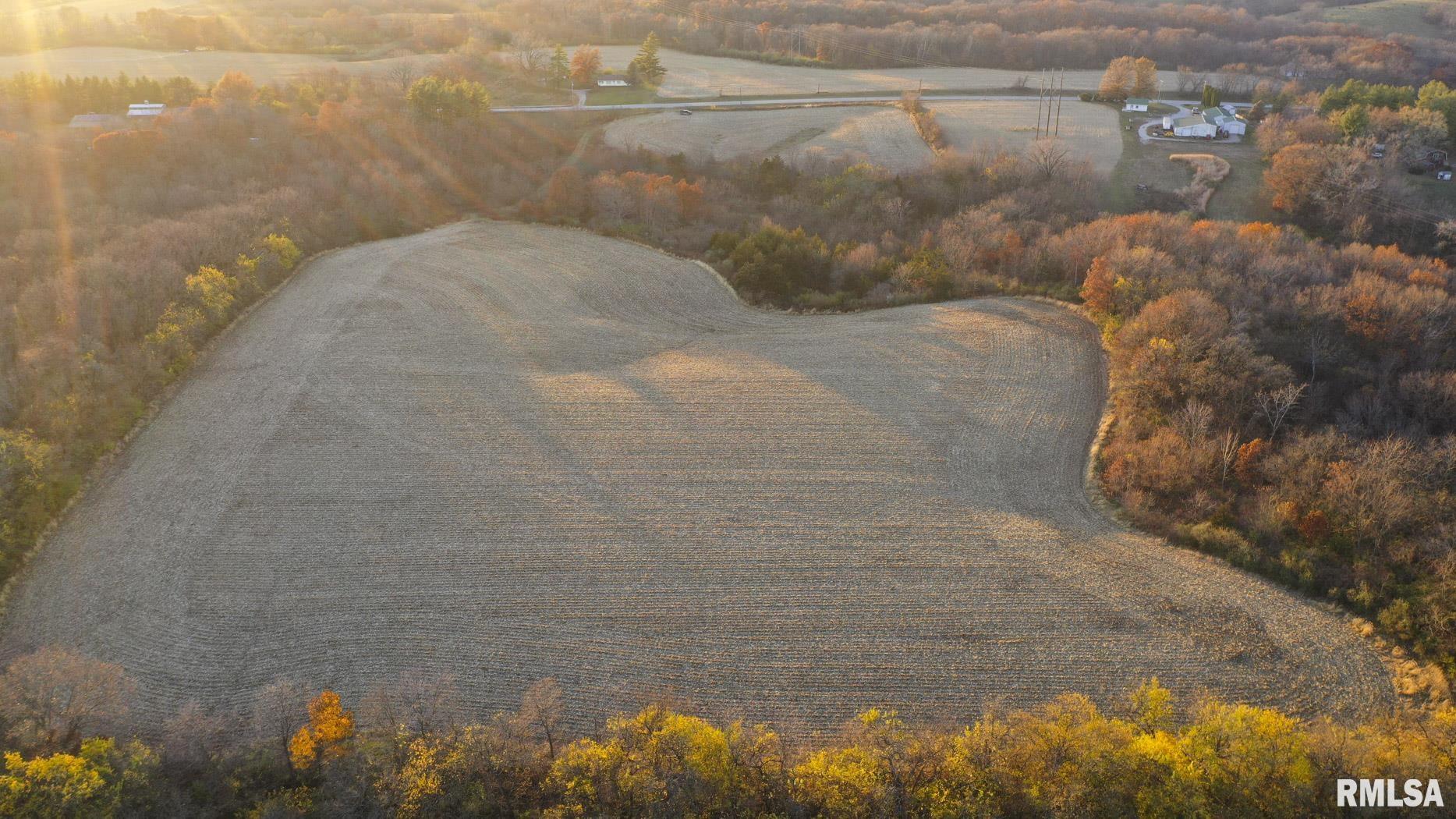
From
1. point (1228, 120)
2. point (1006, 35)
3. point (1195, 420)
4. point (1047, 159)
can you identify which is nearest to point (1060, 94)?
point (1228, 120)

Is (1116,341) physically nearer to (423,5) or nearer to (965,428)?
(965,428)

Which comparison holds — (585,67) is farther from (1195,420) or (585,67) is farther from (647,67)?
(1195,420)

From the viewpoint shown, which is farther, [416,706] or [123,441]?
[123,441]

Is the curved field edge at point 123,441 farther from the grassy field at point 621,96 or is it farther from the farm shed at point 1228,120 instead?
the farm shed at point 1228,120

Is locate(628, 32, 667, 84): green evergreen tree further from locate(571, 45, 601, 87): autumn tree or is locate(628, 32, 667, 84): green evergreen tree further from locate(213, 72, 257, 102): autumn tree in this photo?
locate(213, 72, 257, 102): autumn tree

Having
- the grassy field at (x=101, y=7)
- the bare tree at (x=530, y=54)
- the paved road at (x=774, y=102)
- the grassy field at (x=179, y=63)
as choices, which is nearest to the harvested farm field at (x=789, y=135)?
the paved road at (x=774, y=102)

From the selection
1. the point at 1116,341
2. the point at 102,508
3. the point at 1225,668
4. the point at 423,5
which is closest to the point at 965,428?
the point at 1116,341

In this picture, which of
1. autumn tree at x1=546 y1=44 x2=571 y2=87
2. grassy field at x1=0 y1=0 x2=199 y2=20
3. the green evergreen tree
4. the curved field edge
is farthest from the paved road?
grassy field at x1=0 y1=0 x2=199 y2=20
